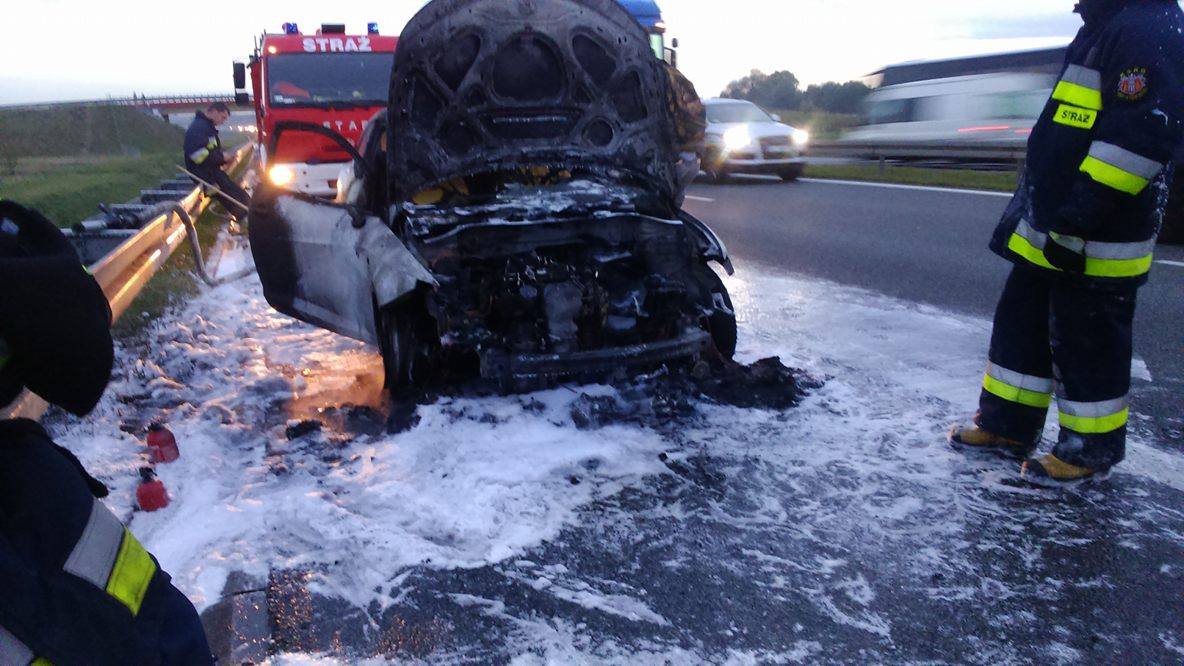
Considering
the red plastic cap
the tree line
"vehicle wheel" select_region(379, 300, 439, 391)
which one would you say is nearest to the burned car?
"vehicle wheel" select_region(379, 300, 439, 391)

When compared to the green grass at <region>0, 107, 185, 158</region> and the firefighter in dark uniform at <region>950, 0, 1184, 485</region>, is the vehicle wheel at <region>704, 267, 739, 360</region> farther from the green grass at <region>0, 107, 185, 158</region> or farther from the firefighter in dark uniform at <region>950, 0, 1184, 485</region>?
the green grass at <region>0, 107, 185, 158</region>

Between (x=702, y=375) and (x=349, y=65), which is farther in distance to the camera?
(x=349, y=65)

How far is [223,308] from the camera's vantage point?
6.75 m

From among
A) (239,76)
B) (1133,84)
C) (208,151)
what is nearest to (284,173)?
(208,151)

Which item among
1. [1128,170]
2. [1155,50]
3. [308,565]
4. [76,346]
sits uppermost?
[1155,50]

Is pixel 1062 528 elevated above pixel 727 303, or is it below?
below

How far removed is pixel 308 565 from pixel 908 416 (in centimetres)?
283

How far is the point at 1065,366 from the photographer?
3.47 meters

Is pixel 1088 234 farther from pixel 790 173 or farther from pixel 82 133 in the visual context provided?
pixel 82 133

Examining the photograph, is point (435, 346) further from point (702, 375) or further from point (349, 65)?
point (349, 65)

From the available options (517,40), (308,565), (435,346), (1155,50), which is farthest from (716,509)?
(517,40)

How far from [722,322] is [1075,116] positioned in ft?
6.88

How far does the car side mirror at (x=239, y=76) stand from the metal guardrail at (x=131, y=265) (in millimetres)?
4998

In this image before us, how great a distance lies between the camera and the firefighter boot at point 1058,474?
3.47 m
